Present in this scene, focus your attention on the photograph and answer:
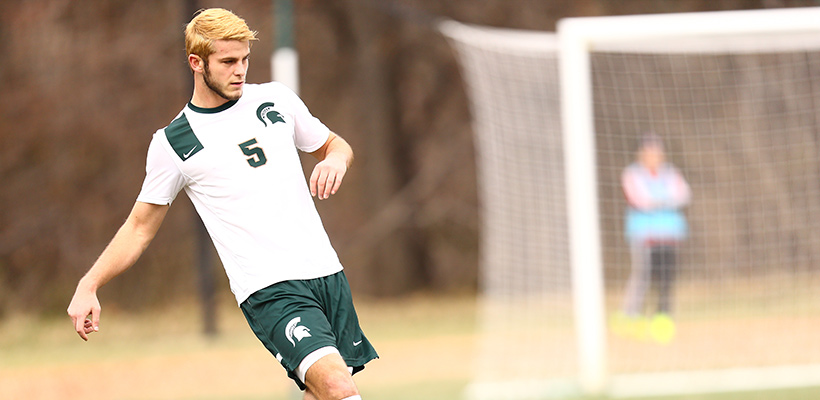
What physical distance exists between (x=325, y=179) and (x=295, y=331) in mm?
586

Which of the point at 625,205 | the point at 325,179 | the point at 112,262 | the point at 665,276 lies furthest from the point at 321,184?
the point at 625,205

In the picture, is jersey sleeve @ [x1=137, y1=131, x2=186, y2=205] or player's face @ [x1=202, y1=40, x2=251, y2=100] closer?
player's face @ [x1=202, y1=40, x2=251, y2=100]

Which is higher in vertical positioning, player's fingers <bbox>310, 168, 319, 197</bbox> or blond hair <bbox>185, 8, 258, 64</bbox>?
blond hair <bbox>185, 8, 258, 64</bbox>

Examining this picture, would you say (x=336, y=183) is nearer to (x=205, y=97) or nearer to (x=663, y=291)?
(x=205, y=97)

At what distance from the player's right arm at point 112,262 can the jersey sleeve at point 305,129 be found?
59 cm

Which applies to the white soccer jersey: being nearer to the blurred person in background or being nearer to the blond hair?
the blond hair

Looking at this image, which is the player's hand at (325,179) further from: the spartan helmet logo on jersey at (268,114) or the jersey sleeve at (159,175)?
the jersey sleeve at (159,175)

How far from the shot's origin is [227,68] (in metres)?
3.94

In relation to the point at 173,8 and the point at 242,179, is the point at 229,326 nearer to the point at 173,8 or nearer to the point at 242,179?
the point at 173,8

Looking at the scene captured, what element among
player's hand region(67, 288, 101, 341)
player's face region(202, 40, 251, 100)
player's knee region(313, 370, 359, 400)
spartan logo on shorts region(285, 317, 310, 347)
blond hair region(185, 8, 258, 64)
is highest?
blond hair region(185, 8, 258, 64)

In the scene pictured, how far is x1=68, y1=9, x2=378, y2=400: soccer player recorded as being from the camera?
396 centimetres

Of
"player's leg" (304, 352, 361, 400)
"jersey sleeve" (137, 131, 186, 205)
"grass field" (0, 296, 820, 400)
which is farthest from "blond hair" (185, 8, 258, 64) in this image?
"grass field" (0, 296, 820, 400)

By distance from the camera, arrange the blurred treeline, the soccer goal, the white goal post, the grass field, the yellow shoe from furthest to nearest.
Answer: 1. the blurred treeline
2. the yellow shoe
3. the grass field
4. the soccer goal
5. the white goal post

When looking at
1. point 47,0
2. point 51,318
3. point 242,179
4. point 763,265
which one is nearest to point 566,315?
point 763,265
